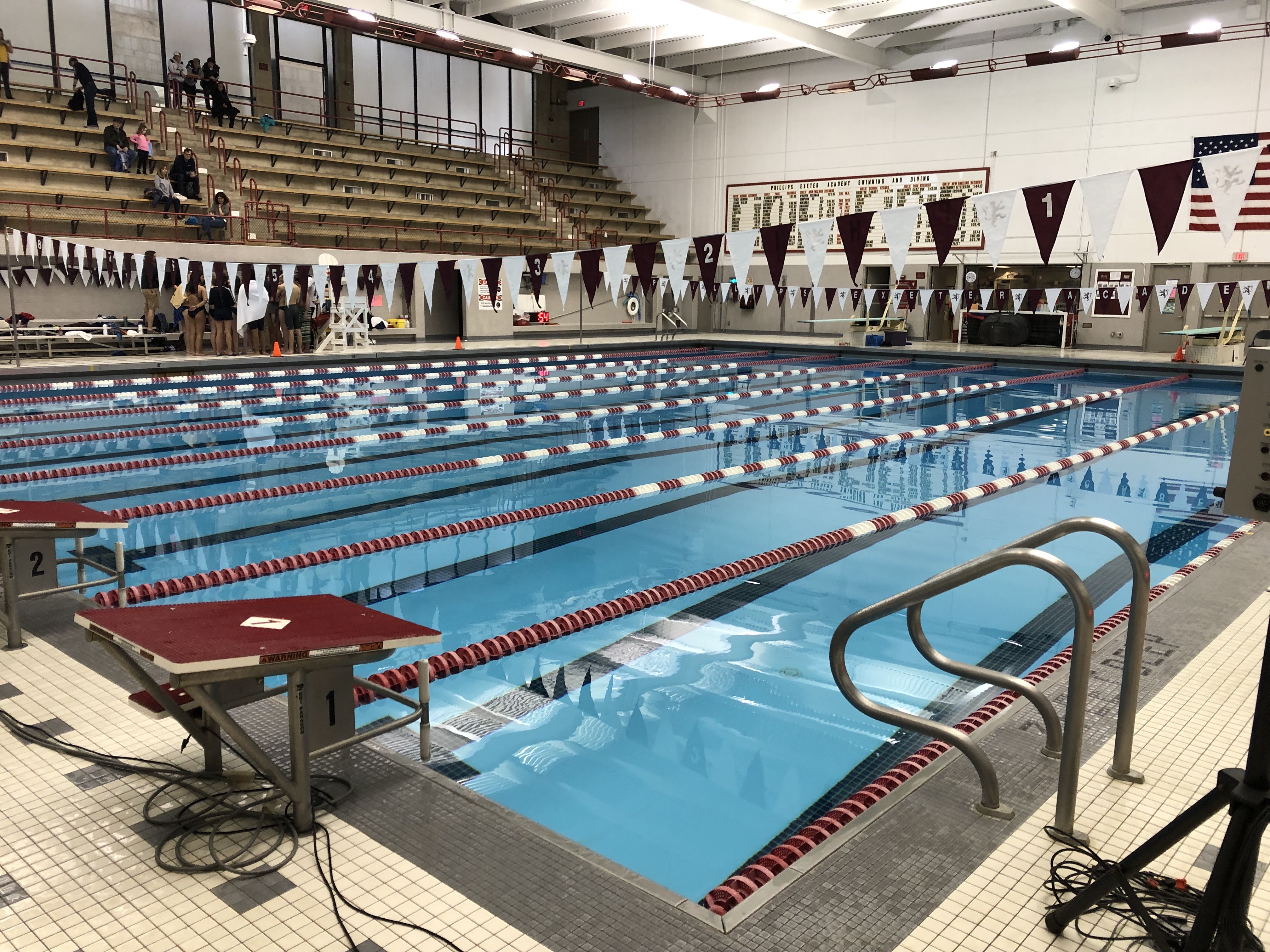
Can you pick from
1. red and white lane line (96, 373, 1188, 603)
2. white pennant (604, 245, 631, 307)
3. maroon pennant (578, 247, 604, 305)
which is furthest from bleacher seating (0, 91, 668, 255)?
red and white lane line (96, 373, 1188, 603)

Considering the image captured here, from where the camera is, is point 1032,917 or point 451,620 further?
point 451,620

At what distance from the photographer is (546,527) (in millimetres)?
5586

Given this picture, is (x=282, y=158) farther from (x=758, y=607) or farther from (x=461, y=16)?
(x=758, y=607)

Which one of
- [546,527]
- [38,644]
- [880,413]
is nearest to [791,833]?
[38,644]

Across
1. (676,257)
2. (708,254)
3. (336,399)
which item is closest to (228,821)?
(708,254)

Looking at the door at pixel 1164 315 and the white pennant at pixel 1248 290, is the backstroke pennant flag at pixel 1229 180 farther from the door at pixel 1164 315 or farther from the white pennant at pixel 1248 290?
the door at pixel 1164 315

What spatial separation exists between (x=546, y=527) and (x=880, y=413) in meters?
5.90

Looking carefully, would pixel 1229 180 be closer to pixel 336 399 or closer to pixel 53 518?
pixel 53 518

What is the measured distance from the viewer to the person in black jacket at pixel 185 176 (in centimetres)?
1522

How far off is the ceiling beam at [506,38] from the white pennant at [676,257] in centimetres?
882

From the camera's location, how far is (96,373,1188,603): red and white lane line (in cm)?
431

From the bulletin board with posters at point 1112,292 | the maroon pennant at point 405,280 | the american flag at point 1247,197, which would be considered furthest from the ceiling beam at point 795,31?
the maroon pennant at point 405,280

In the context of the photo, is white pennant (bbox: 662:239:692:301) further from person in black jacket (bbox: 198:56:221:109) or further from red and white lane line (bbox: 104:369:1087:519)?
person in black jacket (bbox: 198:56:221:109)

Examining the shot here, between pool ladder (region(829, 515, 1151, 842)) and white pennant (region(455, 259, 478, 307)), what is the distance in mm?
9643
